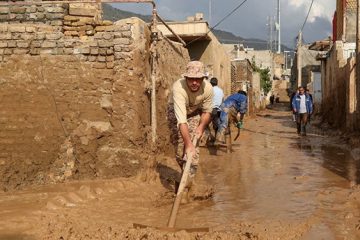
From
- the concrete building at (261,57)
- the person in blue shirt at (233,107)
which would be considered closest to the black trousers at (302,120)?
the person in blue shirt at (233,107)

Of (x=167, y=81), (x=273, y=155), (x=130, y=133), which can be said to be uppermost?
(x=167, y=81)

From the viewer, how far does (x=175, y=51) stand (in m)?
9.41

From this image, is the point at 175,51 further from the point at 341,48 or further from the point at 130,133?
the point at 341,48

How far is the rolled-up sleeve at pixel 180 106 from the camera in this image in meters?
5.18

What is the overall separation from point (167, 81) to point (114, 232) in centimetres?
479

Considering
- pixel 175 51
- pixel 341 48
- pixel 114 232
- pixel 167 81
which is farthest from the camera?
pixel 341 48

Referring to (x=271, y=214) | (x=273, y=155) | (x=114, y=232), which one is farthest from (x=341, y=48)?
(x=114, y=232)

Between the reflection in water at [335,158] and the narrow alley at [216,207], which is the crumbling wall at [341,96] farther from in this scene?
the narrow alley at [216,207]

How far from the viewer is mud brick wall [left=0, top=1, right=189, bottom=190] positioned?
6.62m

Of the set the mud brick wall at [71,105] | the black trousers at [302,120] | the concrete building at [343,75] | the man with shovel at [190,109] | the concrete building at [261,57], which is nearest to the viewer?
the man with shovel at [190,109]

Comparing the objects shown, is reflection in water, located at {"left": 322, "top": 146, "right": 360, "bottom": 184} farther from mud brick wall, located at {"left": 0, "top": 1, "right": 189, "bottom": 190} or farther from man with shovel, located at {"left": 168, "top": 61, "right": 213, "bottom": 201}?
mud brick wall, located at {"left": 0, "top": 1, "right": 189, "bottom": 190}

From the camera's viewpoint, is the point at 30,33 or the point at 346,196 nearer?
the point at 346,196

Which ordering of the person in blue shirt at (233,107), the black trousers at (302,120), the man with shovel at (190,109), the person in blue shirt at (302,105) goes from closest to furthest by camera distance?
the man with shovel at (190,109)
the person in blue shirt at (233,107)
the person in blue shirt at (302,105)
the black trousers at (302,120)

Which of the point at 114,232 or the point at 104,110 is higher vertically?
the point at 104,110
